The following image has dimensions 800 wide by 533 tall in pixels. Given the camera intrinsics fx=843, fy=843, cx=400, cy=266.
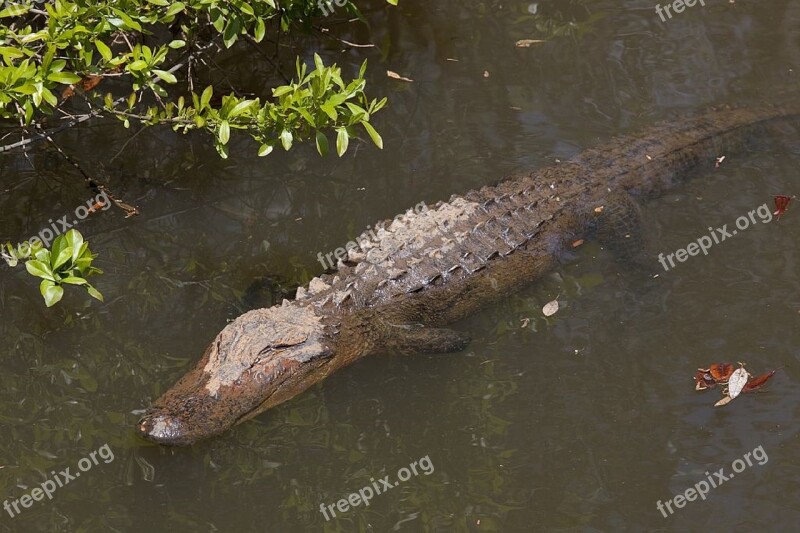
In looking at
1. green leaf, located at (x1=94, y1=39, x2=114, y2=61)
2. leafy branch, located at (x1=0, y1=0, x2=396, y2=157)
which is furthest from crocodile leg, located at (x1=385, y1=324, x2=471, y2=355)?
green leaf, located at (x1=94, y1=39, x2=114, y2=61)

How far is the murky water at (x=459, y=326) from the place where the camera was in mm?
4930

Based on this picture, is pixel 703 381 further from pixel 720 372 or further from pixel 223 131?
pixel 223 131

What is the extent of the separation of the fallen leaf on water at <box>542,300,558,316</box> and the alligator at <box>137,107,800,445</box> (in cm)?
26

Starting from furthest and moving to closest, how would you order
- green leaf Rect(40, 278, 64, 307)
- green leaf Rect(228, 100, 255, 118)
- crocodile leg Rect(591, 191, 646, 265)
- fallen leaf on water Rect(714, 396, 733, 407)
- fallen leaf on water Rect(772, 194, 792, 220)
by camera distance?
fallen leaf on water Rect(772, 194, 792, 220) < crocodile leg Rect(591, 191, 646, 265) < fallen leaf on water Rect(714, 396, 733, 407) < green leaf Rect(228, 100, 255, 118) < green leaf Rect(40, 278, 64, 307)

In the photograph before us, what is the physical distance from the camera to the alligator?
5379 millimetres

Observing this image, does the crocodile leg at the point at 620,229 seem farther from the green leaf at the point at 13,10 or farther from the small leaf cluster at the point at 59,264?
the green leaf at the point at 13,10

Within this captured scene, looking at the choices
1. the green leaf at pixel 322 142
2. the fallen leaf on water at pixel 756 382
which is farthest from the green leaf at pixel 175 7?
the fallen leaf on water at pixel 756 382

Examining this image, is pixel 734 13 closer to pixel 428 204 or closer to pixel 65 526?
pixel 428 204

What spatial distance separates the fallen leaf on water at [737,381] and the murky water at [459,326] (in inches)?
4.9

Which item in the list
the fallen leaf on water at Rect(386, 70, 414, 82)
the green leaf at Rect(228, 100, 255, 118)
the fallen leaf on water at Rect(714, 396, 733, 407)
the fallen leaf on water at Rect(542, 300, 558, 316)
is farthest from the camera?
the fallen leaf on water at Rect(386, 70, 414, 82)

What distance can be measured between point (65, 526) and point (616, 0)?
705cm

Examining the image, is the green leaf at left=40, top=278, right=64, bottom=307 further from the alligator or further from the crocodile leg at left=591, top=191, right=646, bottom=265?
the crocodile leg at left=591, top=191, right=646, bottom=265

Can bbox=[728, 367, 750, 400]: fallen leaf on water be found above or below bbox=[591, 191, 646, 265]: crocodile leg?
below

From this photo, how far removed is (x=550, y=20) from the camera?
27.5 feet
